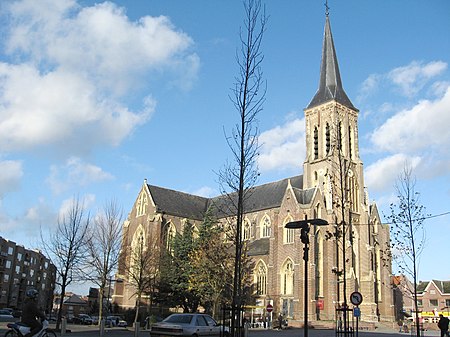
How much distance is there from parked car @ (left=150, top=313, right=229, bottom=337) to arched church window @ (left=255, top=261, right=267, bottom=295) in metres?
34.4

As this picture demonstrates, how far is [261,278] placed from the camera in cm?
5159

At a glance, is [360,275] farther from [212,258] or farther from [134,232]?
[134,232]

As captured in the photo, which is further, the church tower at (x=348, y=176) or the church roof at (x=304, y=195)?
the church roof at (x=304, y=195)

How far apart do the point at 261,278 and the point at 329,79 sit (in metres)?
26.8

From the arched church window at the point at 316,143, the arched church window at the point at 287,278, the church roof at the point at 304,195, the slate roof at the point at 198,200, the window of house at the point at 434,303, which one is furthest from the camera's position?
the window of house at the point at 434,303

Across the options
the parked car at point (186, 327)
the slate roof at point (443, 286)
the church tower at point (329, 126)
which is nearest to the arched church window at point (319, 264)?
the church tower at point (329, 126)

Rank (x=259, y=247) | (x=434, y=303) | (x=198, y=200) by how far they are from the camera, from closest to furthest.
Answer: (x=259, y=247), (x=198, y=200), (x=434, y=303)

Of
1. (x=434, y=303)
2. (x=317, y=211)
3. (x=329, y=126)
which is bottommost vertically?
(x=434, y=303)

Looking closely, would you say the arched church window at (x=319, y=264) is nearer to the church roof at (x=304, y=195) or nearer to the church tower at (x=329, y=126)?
the church roof at (x=304, y=195)

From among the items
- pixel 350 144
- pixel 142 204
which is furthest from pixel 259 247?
pixel 142 204

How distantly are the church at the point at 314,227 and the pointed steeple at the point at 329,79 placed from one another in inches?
5.1

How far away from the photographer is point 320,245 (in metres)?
47.8

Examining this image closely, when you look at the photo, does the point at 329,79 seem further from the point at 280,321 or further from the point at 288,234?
the point at 280,321

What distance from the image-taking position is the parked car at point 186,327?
50.9ft
